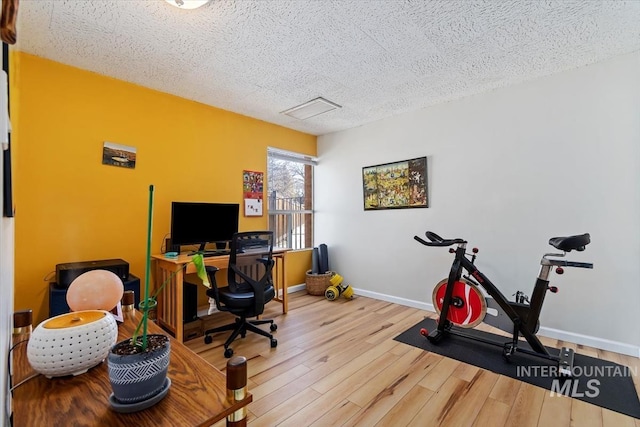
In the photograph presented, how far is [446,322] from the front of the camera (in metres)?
2.76

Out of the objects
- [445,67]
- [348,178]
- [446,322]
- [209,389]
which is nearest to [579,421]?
[446,322]

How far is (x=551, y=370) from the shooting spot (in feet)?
7.33

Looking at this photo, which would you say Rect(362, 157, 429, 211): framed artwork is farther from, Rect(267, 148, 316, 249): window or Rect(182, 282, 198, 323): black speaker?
Rect(182, 282, 198, 323): black speaker

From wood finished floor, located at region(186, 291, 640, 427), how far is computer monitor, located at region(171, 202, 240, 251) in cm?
99

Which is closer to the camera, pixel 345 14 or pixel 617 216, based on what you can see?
pixel 345 14

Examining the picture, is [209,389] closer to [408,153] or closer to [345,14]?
[345,14]

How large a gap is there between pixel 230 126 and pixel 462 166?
9.35 feet

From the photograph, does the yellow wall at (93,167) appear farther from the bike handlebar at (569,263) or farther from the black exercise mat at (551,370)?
the bike handlebar at (569,263)

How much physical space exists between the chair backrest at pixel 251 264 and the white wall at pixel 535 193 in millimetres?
1864

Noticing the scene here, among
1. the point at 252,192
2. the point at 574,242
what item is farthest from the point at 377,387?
the point at 252,192

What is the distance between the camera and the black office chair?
260 centimetres

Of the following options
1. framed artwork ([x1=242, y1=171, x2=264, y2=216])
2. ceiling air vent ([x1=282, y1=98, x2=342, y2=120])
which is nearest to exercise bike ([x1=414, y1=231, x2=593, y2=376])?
ceiling air vent ([x1=282, y1=98, x2=342, y2=120])

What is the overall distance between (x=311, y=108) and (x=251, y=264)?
205cm

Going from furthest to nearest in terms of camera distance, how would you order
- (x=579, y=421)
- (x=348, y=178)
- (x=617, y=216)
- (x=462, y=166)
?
(x=348, y=178) → (x=462, y=166) → (x=617, y=216) → (x=579, y=421)
